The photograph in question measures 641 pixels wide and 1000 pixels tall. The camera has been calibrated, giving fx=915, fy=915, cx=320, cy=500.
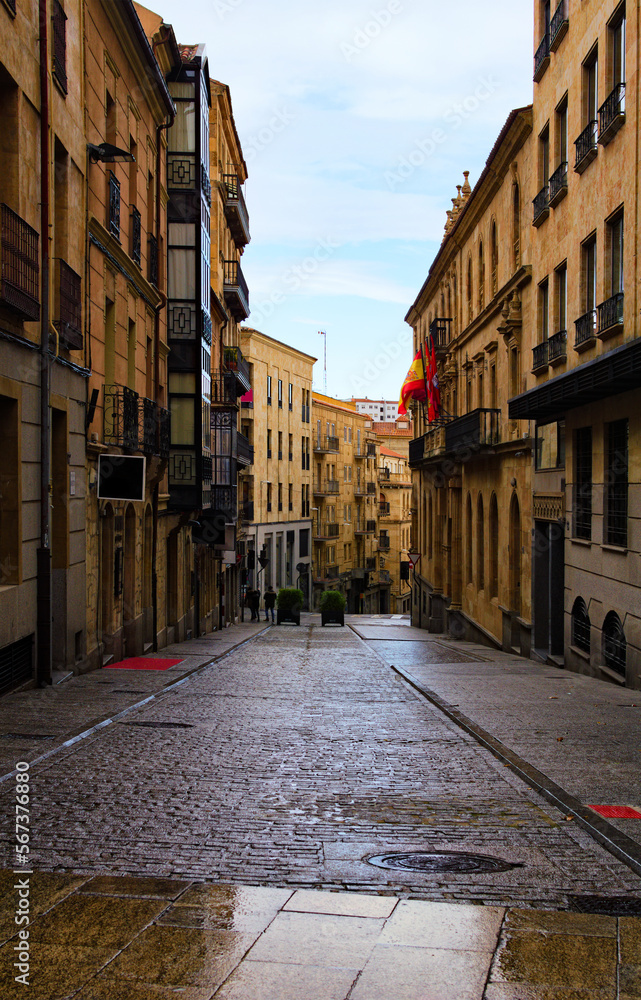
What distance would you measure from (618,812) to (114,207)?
529 inches

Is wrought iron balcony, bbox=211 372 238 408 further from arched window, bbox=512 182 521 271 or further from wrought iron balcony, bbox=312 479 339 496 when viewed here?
wrought iron balcony, bbox=312 479 339 496

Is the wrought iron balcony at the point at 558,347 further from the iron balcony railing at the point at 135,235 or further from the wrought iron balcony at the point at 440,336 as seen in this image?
the wrought iron balcony at the point at 440,336

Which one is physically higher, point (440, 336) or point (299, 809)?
point (440, 336)

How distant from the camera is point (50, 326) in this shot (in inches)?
476

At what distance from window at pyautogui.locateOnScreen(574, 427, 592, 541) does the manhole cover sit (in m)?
12.1

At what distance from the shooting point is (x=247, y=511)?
47.3 metres

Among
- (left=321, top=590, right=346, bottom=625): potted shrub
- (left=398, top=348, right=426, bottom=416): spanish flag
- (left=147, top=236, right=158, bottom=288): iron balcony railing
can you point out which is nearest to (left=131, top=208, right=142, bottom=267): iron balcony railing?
(left=147, top=236, right=158, bottom=288): iron balcony railing

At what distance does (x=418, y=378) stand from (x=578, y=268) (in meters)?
18.2

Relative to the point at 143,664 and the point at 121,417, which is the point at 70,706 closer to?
the point at 143,664

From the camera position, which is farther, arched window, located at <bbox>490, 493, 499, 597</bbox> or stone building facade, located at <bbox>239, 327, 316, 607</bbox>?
stone building facade, located at <bbox>239, 327, 316, 607</bbox>

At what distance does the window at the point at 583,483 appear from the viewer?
16.9 m

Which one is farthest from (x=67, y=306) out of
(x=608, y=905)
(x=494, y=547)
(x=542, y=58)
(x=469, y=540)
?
(x=469, y=540)

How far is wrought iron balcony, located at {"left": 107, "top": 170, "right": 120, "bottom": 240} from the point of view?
52.1ft

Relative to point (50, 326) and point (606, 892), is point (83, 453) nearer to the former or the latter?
point (50, 326)
